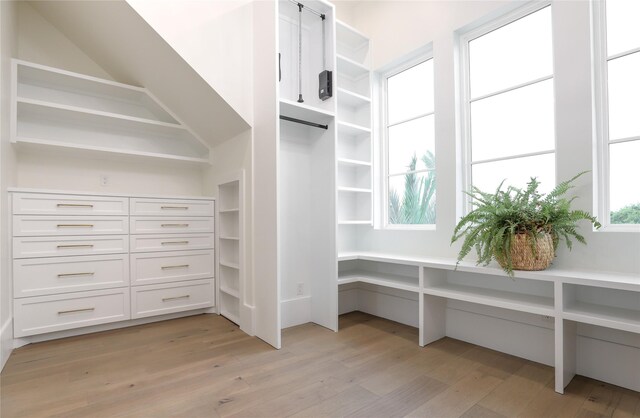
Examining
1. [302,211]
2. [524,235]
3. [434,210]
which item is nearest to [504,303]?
[524,235]

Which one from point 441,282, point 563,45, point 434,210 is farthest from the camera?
point 434,210

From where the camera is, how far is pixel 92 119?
2.93 m

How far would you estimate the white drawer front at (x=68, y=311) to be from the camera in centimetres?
231

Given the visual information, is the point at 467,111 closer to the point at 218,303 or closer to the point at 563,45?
the point at 563,45

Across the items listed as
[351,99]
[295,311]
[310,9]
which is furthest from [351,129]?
[295,311]

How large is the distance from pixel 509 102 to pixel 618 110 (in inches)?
25.1

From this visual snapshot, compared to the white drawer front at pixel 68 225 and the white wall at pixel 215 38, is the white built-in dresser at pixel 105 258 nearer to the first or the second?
the white drawer front at pixel 68 225

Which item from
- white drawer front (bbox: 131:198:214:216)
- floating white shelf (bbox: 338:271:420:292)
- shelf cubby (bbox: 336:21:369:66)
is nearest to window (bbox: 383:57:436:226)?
shelf cubby (bbox: 336:21:369:66)

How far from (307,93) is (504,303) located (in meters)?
2.29

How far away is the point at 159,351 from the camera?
2244 millimetres

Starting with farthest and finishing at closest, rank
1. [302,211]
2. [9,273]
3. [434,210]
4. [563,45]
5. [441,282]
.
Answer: [302,211]
[434,210]
[441,282]
[9,273]
[563,45]

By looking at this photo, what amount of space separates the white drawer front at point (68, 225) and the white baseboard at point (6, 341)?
620mm

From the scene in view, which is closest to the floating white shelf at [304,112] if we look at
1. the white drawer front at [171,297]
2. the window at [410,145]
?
the window at [410,145]

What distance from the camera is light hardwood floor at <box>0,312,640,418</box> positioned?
5.11ft
